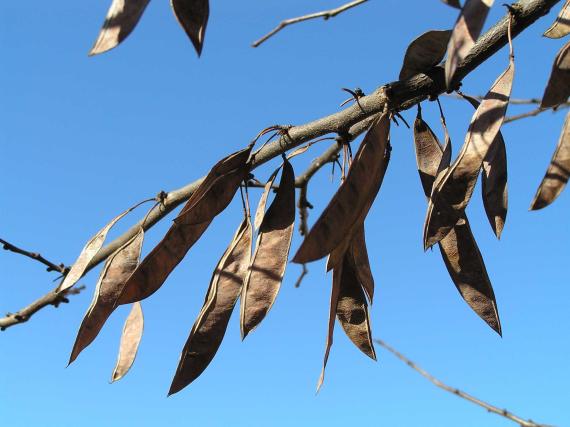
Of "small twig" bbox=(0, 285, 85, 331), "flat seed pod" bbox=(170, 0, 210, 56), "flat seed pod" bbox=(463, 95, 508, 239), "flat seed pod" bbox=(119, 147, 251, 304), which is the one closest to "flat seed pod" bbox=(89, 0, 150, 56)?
"flat seed pod" bbox=(170, 0, 210, 56)

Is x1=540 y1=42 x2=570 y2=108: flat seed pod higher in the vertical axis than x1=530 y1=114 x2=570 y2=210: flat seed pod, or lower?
higher

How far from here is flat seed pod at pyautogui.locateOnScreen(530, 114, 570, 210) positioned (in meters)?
1.32

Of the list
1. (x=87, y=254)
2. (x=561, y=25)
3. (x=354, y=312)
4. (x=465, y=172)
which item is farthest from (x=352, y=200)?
(x=87, y=254)

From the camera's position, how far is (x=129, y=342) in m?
2.21

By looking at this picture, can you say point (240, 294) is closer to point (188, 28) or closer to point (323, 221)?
point (323, 221)

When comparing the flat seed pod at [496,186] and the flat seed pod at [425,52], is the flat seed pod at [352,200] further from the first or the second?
the flat seed pod at [496,186]

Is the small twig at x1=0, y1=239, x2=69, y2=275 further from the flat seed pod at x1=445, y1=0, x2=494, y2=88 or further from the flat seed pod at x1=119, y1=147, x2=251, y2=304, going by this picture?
the flat seed pod at x1=445, y1=0, x2=494, y2=88

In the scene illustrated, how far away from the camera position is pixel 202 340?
5.09ft

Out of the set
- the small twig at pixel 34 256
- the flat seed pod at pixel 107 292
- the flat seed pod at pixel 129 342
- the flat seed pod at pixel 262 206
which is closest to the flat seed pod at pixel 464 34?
the flat seed pod at pixel 262 206

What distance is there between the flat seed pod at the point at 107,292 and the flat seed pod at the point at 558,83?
3.46 feet

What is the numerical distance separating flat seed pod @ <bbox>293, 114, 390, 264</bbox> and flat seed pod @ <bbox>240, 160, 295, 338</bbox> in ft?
0.69

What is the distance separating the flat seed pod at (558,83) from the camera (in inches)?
52.1

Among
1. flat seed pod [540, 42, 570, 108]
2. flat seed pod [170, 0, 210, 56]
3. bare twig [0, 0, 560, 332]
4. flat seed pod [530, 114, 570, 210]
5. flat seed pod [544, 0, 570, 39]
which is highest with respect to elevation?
flat seed pod [544, 0, 570, 39]

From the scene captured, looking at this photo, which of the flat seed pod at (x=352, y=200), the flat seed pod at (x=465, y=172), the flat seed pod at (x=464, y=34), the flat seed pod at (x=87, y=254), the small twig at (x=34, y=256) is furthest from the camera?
the small twig at (x=34, y=256)
